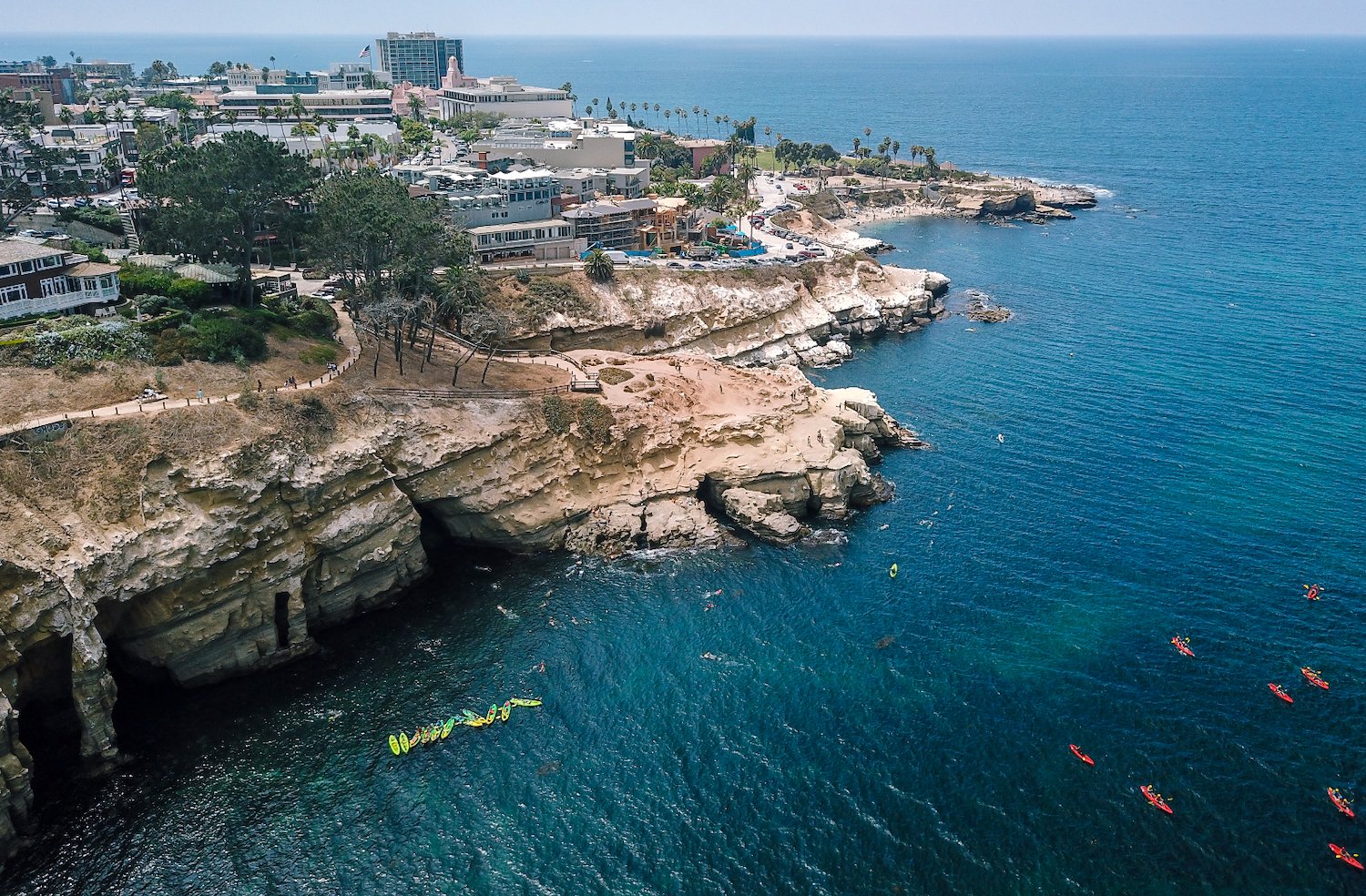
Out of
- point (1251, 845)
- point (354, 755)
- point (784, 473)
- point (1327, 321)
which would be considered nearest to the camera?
point (1251, 845)

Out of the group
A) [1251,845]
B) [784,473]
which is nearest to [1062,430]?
[784,473]

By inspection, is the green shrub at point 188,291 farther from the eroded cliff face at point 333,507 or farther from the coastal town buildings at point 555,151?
the coastal town buildings at point 555,151

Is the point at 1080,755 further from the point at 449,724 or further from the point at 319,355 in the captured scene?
the point at 319,355

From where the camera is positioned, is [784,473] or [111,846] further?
[784,473]

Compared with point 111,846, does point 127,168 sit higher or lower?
higher

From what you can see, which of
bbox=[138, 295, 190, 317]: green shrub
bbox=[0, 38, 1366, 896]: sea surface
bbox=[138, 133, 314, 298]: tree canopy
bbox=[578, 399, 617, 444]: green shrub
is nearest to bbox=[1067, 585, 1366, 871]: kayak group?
bbox=[0, 38, 1366, 896]: sea surface

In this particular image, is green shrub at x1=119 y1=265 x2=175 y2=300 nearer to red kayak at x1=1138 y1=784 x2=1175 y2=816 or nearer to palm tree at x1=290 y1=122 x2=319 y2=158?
red kayak at x1=1138 y1=784 x2=1175 y2=816

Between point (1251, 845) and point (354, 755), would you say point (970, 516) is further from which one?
point (354, 755)

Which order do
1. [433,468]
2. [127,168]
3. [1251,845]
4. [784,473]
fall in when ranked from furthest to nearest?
1. [127,168]
2. [784,473]
3. [433,468]
4. [1251,845]
